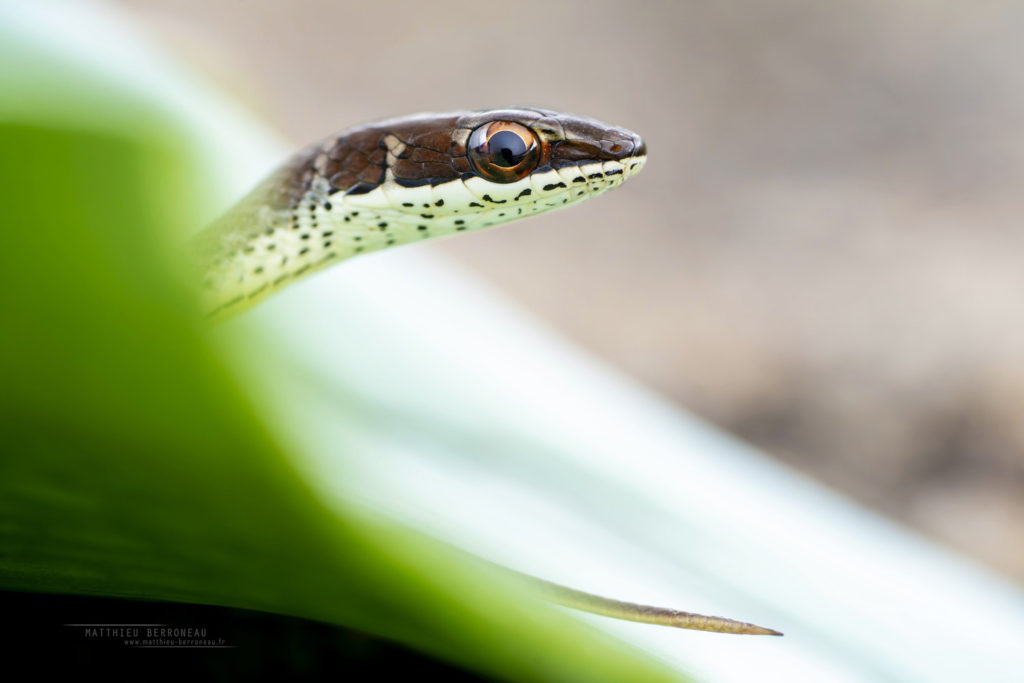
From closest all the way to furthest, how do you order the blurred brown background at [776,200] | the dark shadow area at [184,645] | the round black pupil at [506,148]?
the dark shadow area at [184,645], the round black pupil at [506,148], the blurred brown background at [776,200]

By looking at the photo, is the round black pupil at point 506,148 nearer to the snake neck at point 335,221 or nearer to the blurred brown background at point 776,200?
the snake neck at point 335,221

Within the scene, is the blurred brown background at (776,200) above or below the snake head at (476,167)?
above

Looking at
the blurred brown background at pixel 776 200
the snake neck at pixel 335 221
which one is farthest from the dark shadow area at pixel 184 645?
the blurred brown background at pixel 776 200

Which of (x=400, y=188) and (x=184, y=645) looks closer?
(x=184, y=645)

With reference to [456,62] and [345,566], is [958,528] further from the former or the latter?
[456,62]

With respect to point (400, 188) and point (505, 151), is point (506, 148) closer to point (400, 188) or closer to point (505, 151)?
point (505, 151)

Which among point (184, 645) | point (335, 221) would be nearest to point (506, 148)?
point (335, 221)
